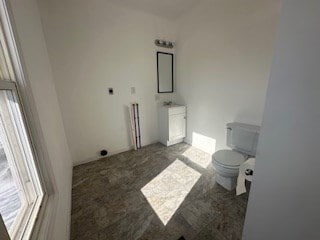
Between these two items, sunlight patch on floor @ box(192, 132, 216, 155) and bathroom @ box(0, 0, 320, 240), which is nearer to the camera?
bathroom @ box(0, 0, 320, 240)

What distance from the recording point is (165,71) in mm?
2977

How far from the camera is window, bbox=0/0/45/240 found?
0.80m

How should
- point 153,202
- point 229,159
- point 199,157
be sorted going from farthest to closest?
point 199,157 → point 229,159 → point 153,202

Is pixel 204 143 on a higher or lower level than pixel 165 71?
lower

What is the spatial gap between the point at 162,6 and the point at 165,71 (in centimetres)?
105

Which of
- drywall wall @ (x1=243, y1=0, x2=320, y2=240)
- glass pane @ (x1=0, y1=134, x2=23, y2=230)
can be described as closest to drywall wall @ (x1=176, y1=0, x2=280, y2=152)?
drywall wall @ (x1=243, y1=0, x2=320, y2=240)

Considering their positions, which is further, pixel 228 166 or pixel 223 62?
pixel 223 62

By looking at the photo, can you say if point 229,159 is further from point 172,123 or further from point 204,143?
point 172,123

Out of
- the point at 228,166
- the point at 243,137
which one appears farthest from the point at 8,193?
the point at 243,137

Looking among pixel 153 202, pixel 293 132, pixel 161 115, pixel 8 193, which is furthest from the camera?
pixel 161 115

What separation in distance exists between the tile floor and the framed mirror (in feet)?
4.84

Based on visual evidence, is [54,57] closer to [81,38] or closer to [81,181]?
[81,38]

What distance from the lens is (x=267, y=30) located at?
1.68 m

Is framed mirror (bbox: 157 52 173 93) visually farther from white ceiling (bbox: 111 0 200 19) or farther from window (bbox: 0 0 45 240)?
window (bbox: 0 0 45 240)
